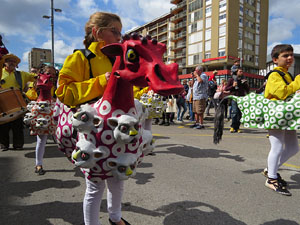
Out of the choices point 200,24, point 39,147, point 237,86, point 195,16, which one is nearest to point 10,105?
point 39,147

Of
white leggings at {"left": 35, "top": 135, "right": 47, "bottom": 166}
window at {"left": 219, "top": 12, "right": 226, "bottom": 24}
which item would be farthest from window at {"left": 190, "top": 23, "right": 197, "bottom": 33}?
white leggings at {"left": 35, "top": 135, "right": 47, "bottom": 166}

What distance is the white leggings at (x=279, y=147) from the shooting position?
2969 mm

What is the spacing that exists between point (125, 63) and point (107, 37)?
1.83 feet

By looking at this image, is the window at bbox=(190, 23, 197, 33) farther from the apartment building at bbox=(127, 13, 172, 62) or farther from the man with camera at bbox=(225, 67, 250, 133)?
the man with camera at bbox=(225, 67, 250, 133)

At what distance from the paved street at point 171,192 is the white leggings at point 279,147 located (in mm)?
344

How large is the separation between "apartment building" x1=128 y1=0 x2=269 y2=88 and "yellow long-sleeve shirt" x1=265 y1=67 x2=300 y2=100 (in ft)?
128

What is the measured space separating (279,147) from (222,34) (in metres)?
43.6

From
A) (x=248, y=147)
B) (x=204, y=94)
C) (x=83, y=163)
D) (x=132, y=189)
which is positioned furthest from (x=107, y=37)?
(x=204, y=94)

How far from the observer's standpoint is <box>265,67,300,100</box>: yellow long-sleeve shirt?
270cm

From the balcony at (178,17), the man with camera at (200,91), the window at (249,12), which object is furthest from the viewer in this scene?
the balcony at (178,17)

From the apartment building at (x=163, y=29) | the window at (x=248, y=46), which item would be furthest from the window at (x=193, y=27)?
the window at (x=248, y=46)

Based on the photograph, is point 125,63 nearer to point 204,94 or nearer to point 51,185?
point 51,185

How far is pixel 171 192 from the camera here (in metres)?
2.90

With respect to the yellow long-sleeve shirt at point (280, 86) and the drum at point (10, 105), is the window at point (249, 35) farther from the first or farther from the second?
the drum at point (10, 105)
